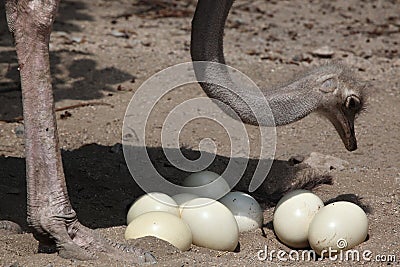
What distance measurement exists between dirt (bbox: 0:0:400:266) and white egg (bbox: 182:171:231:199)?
0.27 metres

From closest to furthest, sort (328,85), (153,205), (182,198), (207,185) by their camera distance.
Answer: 1. (153,205)
2. (182,198)
3. (207,185)
4. (328,85)

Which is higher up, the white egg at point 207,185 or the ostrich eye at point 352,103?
the ostrich eye at point 352,103

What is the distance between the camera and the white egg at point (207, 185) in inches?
167

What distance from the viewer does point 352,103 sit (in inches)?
178

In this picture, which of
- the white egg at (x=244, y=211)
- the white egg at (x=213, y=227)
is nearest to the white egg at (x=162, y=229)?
the white egg at (x=213, y=227)

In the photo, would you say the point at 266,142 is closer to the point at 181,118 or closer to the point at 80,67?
the point at 181,118

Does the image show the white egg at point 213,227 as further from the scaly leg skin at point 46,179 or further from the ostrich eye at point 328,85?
the ostrich eye at point 328,85

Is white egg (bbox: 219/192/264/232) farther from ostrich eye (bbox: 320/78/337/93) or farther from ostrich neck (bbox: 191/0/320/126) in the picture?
ostrich eye (bbox: 320/78/337/93)

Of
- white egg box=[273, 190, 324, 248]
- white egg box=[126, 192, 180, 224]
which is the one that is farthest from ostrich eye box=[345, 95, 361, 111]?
white egg box=[126, 192, 180, 224]

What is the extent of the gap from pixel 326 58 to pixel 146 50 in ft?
5.27

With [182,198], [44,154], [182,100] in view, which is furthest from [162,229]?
[182,100]

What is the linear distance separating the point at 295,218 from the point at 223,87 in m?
0.74

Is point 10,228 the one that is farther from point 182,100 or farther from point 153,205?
point 182,100

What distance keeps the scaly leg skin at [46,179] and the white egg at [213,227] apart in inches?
16.6
